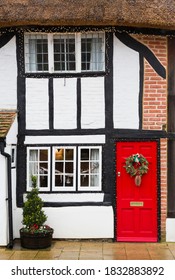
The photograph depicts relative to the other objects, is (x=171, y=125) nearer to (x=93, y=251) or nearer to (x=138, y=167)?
(x=138, y=167)

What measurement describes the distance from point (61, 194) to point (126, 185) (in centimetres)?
→ 158

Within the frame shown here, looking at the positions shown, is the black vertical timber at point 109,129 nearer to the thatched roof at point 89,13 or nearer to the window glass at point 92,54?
the window glass at point 92,54

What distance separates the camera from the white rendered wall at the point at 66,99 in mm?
12141

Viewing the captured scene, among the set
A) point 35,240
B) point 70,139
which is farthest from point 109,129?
point 35,240

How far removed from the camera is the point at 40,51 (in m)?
12.3

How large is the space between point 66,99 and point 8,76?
1528 millimetres

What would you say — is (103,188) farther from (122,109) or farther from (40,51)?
(40,51)

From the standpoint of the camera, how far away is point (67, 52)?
483 inches

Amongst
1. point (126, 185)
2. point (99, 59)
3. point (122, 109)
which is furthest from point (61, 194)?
point (99, 59)

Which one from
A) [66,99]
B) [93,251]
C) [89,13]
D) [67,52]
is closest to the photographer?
[93,251]

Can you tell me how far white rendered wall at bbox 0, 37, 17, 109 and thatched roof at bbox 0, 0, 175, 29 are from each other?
676 mm

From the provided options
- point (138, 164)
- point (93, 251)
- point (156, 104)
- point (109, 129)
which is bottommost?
point (93, 251)

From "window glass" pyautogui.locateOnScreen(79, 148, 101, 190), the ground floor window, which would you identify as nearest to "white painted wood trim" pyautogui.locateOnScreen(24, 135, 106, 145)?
Answer: the ground floor window

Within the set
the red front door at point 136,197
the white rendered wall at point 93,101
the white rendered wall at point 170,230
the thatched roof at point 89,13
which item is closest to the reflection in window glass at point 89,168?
the red front door at point 136,197
